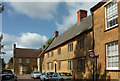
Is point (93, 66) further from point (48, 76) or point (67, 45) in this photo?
point (67, 45)

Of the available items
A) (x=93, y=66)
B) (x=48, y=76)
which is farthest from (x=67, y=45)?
(x=93, y=66)

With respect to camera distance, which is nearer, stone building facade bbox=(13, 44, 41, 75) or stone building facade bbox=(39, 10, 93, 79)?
stone building facade bbox=(39, 10, 93, 79)

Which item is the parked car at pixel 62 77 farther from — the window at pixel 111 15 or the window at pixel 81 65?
the window at pixel 111 15

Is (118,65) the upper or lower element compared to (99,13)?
lower

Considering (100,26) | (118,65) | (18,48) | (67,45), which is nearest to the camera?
(118,65)

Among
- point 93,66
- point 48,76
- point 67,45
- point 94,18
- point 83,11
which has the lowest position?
point 48,76

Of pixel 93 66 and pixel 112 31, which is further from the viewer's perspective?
pixel 93 66

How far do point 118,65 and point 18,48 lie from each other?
54402 mm

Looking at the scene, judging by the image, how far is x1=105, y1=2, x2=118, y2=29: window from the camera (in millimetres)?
13155

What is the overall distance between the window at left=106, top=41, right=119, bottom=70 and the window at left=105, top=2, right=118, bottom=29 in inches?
66.7

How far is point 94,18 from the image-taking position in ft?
53.8

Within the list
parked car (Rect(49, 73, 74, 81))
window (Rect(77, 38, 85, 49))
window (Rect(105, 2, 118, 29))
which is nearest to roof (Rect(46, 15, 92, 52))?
window (Rect(77, 38, 85, 49))

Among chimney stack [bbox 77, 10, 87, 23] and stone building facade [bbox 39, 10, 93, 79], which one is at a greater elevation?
chimney stack [bbox 77, 10, 87, 23]

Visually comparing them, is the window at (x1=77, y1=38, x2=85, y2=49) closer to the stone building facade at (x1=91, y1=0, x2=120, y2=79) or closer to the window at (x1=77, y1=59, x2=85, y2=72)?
the window at (x1=77, y1=59, x2=85, y2=72)
